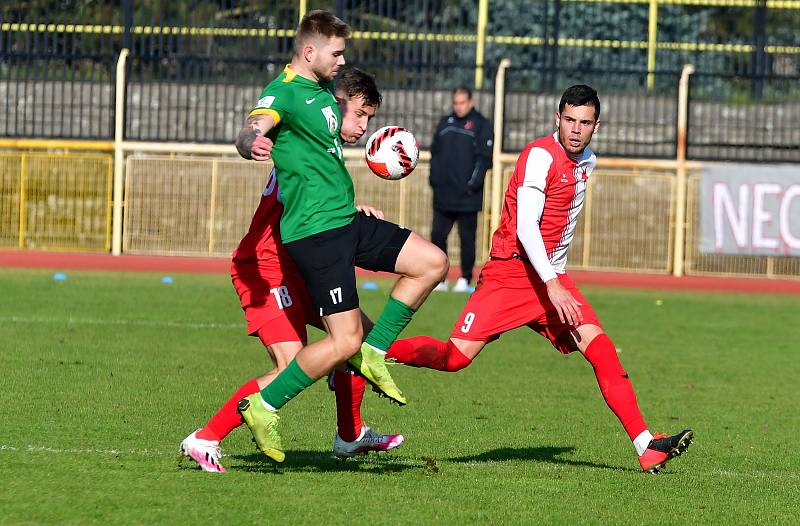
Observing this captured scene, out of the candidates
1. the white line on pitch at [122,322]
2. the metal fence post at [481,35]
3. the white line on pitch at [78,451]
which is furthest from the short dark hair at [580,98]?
the metal fence post at [481,35]

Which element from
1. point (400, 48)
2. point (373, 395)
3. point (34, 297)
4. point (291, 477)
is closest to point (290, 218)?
point (291, 477)

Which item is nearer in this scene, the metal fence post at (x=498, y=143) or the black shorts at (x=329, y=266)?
the black shorts at (x=329, y=266)

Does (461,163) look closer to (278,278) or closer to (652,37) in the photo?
(652,37)

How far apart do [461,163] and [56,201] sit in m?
6.73

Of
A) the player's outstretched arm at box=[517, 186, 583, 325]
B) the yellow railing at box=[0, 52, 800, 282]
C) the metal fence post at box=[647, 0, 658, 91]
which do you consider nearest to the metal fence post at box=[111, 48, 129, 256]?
the yellow railing at box=[0, 52, 800, 282]

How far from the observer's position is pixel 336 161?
251 inches

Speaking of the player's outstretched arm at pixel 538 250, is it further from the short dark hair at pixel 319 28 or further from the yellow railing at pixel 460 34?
the yellow railing at pixel 460 34

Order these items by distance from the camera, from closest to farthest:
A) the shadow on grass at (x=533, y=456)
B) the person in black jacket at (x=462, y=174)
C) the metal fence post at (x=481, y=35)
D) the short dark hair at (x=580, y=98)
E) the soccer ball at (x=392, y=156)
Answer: the short dark hair at (x=580, y=98) < the shadow on grass at (x=533, y=456) < the soccer ball at (x=392, y=156) < the person in black jacket at (x=462, y=174) < the metal fence post at (x=481, y=35)

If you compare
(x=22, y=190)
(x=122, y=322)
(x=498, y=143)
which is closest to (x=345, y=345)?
(x=122, y=322)

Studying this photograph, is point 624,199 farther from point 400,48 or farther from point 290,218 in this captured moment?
point 290,218

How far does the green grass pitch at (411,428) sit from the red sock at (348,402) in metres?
0.17

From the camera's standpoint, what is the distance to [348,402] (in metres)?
7.05

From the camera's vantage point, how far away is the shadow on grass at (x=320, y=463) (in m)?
6.65

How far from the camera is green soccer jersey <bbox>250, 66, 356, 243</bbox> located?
247 inches
